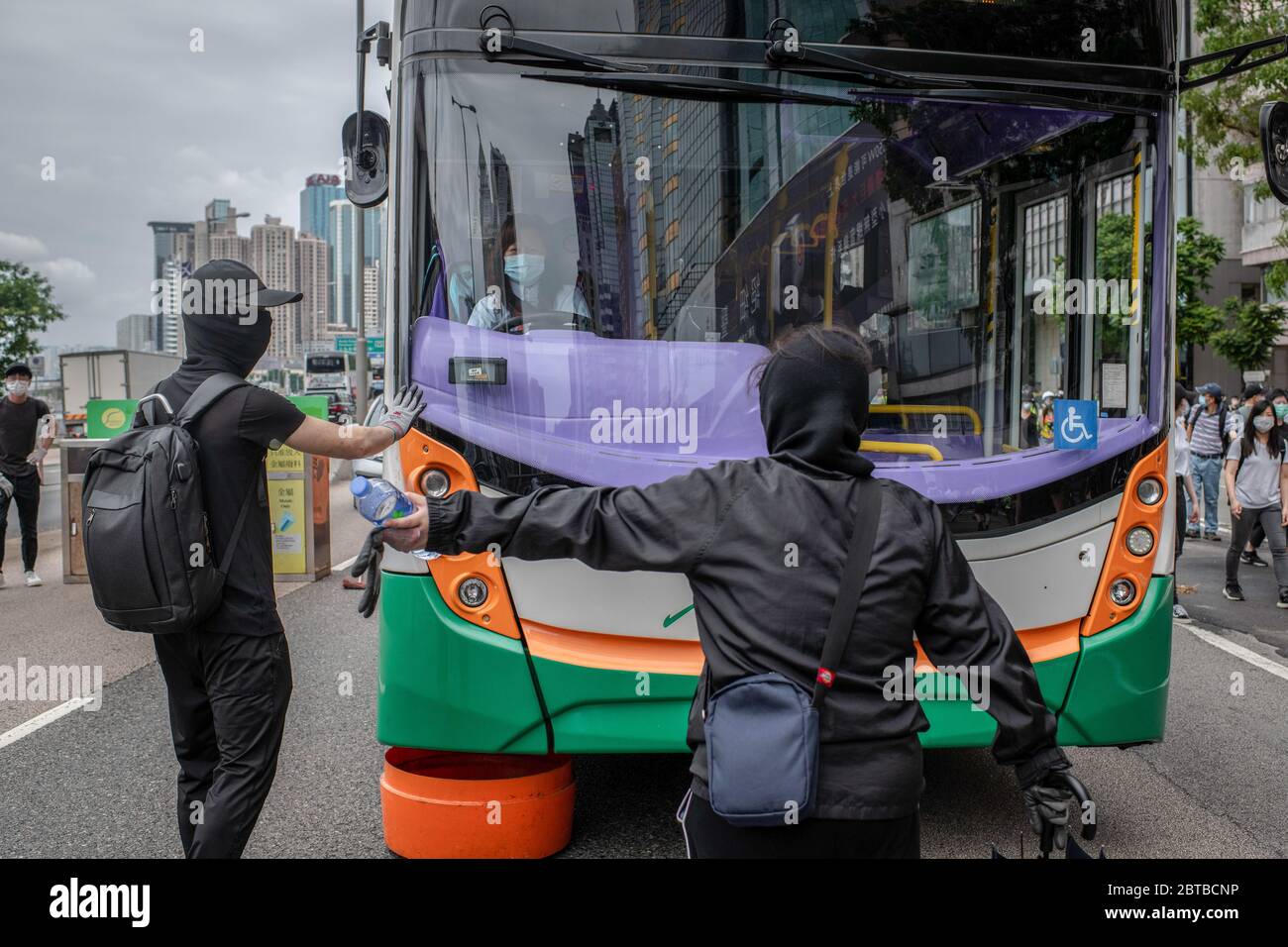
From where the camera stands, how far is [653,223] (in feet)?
12.8

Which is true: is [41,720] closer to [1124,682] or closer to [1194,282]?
[1124,682]

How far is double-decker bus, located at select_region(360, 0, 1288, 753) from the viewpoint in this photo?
3.81 meters

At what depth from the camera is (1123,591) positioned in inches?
161

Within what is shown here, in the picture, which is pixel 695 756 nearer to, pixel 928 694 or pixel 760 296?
pixel 928 694

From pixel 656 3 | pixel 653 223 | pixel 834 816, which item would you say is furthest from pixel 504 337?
pixel 834 816

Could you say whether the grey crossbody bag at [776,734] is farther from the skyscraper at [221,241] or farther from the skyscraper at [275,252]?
the skyscraper at [275,252]

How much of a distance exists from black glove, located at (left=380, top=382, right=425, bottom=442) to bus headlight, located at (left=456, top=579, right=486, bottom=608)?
525mm

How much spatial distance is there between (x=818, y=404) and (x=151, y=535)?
74.7 inches

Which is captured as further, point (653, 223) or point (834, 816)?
point (653, 223)

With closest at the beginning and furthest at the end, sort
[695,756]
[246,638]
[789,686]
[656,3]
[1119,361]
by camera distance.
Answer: [789,686] < [695,756] < [246,638] < [656,3] < [1119,361]

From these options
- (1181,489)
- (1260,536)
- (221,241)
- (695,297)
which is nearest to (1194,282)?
(1260,536)

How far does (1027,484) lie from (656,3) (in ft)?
6.72

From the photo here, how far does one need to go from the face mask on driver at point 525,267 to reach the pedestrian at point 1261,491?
8.02m

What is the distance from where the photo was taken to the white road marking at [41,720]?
5816 millimetres
